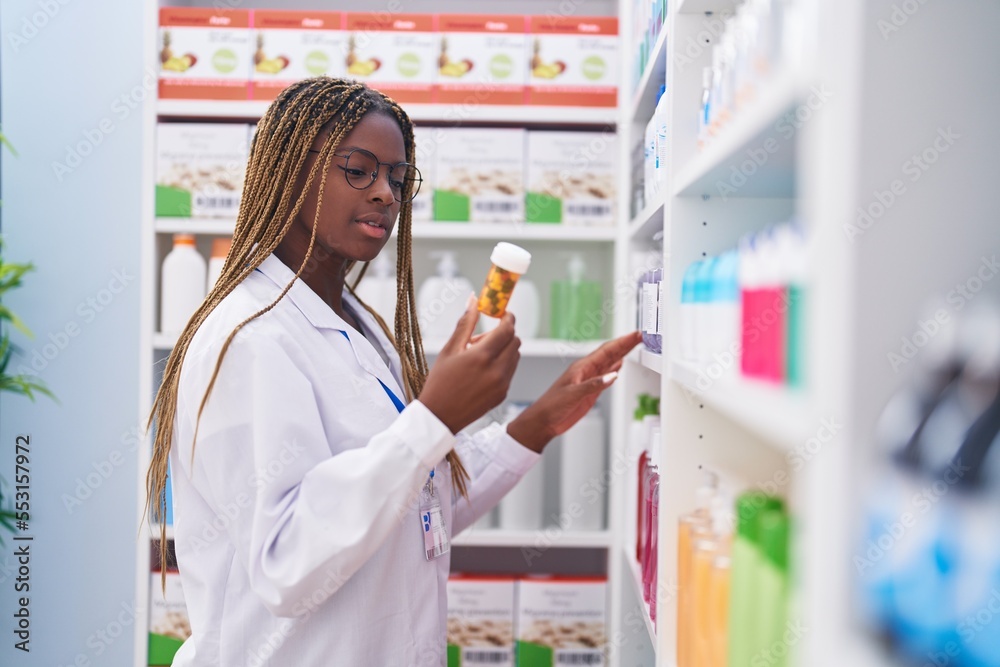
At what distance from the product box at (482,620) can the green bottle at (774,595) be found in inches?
58.0

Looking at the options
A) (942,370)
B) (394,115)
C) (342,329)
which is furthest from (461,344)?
(942,370)

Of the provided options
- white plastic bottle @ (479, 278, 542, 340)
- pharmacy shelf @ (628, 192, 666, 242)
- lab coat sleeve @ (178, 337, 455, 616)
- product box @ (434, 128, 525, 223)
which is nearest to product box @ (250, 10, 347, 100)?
product box @ (434, 128, 525, 223)

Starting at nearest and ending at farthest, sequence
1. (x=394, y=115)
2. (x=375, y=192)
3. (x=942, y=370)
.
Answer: (x=942, y=370) < (x=375, y=192) < (x=394, y=115)

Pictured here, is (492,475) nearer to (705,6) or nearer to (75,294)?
(705,6)

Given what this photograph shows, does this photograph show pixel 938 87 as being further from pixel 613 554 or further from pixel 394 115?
pixel 613 554

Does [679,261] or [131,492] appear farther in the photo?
[131,492]

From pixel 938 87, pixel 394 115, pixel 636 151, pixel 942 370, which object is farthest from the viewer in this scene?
pixel 636 151

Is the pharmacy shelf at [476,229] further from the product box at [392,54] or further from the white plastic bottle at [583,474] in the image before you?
the white plastic bottle at [583,474]

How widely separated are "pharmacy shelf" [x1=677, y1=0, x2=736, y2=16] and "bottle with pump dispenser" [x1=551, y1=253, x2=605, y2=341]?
104 cm

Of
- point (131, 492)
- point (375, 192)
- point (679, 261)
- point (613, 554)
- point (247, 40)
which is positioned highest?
point (247, 40)

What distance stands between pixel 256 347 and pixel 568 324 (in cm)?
122

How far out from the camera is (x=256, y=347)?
1.17 meters

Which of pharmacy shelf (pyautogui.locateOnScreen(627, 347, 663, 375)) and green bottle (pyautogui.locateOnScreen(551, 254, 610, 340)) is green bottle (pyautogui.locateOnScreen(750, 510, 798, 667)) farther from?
green bottle (pyautogui.locateOnScreen(551, 254, 610, 340))

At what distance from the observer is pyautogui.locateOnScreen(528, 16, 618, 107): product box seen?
2.23m
